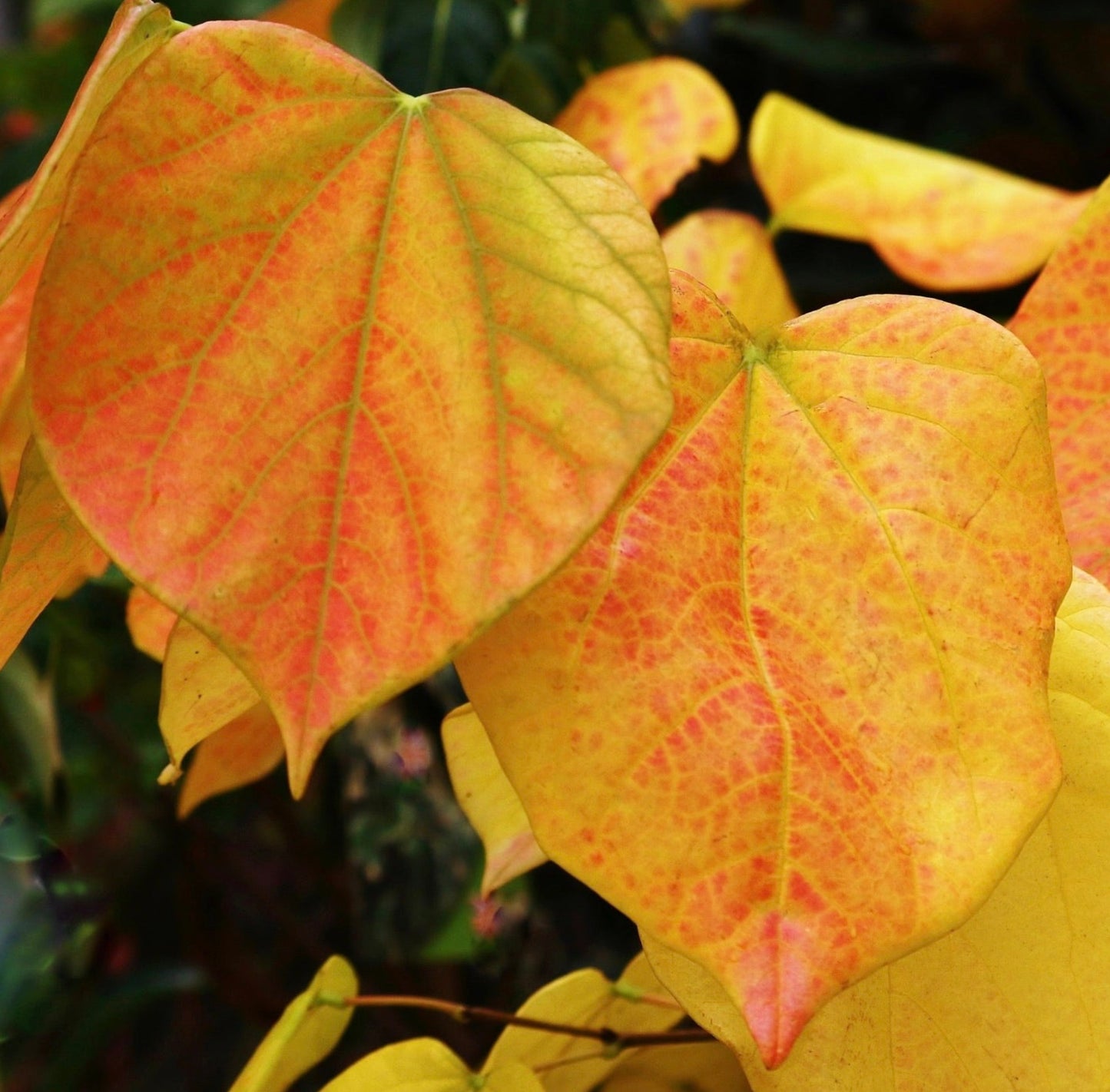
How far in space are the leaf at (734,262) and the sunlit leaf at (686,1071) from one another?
32cm

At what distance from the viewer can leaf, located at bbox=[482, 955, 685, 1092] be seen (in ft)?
1.50

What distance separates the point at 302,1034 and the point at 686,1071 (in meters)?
0.15

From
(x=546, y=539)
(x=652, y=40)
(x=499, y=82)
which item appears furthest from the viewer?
(x=652, y=40)

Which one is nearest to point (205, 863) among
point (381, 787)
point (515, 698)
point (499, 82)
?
point (381, 787)

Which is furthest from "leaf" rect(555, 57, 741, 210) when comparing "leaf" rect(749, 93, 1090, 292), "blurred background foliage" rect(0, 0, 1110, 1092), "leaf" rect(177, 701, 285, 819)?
"leaf" rect(177, 701, 285, 819)

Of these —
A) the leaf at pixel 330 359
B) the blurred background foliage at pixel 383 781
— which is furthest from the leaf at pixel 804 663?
the blurred background foliage at pixel 383 781

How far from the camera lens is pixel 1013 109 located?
1084 millimetres

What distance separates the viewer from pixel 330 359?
28cm

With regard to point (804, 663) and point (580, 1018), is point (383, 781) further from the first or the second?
point (804, 663)

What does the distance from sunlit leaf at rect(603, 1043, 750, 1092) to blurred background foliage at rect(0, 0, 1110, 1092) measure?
45 cm

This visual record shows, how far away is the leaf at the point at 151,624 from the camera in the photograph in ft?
1.50

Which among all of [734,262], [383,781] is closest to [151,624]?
[734,262]

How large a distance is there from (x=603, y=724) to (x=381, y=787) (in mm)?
826

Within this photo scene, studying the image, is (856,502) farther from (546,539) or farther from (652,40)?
(652,40)
